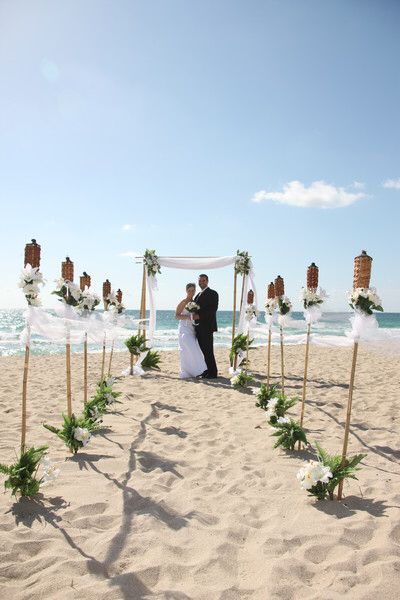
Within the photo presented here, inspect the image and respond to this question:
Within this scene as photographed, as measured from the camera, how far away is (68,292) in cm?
460

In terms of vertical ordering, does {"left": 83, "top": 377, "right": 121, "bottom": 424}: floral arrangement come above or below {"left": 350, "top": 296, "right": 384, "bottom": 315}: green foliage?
below

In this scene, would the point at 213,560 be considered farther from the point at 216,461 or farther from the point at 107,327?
the point at 107,327

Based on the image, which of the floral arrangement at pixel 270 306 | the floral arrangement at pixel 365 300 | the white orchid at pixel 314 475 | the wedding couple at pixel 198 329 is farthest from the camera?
the wedding couple at pixel 198 329

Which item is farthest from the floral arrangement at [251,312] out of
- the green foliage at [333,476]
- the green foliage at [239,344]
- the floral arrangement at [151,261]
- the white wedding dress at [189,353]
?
the green foliage at [333,476]

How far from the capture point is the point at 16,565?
2.79 metres

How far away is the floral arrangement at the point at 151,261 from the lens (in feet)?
34.8

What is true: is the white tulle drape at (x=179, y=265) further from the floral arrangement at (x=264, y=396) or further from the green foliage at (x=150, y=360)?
the floral arrangement at (x=264, y=396)

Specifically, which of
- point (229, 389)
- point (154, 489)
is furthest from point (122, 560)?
point (229, 389)

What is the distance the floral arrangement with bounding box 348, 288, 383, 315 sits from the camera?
3539 millimetres

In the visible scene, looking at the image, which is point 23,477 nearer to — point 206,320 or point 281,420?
point 281,420

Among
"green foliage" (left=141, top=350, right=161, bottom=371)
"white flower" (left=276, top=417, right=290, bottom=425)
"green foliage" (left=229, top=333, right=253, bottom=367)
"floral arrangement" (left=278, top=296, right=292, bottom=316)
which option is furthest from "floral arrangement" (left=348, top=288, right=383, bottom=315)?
"green foliage" (left=141, top=350, right=161, bottom=371)

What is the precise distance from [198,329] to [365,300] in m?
7.05

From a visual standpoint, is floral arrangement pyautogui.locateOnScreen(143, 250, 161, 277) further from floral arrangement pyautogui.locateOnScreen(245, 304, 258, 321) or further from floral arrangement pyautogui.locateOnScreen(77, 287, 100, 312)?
floral arrangement pyautogui.locateOnScreen(77, 287, 100, 312)

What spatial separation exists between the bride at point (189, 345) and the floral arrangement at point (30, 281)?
6300 millimetres
